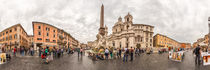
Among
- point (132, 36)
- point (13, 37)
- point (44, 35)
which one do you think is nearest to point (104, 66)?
point (44, 35)

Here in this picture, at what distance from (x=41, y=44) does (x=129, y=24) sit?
49.7 metres

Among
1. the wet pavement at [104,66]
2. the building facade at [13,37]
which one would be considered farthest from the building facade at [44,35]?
the wet pavement at [104,66]

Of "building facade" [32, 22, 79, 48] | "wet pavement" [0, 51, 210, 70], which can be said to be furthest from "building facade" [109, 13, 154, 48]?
"wet pavement" [0, 51, 210, 70]

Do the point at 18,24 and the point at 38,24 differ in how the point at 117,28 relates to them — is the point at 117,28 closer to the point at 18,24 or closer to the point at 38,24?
the point at 38,24

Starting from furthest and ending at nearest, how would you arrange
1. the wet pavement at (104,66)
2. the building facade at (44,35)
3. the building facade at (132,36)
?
the building facade at (132,36), the building facade at (44,35), the wet pavement at (104,66)

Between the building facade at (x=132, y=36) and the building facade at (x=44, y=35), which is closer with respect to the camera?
the building facade at (x=44, y=35)

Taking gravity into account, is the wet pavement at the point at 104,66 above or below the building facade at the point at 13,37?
below

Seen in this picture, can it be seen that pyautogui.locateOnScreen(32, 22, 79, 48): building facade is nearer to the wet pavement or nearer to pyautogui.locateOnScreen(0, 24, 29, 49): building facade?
pyautogui.locateOnScreen(0, 24, 29, 49): building facade

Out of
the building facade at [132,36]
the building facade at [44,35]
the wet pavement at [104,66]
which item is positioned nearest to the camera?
the wet pavement at [104,66]

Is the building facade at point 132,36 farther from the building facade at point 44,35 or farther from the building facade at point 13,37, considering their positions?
the building facade at point 13,37

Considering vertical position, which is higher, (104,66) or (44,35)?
(44,35)

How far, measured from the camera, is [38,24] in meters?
34.0

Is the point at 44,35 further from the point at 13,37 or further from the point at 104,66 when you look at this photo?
the point at 104,66

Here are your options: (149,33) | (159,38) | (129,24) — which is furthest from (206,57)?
(159,38)
